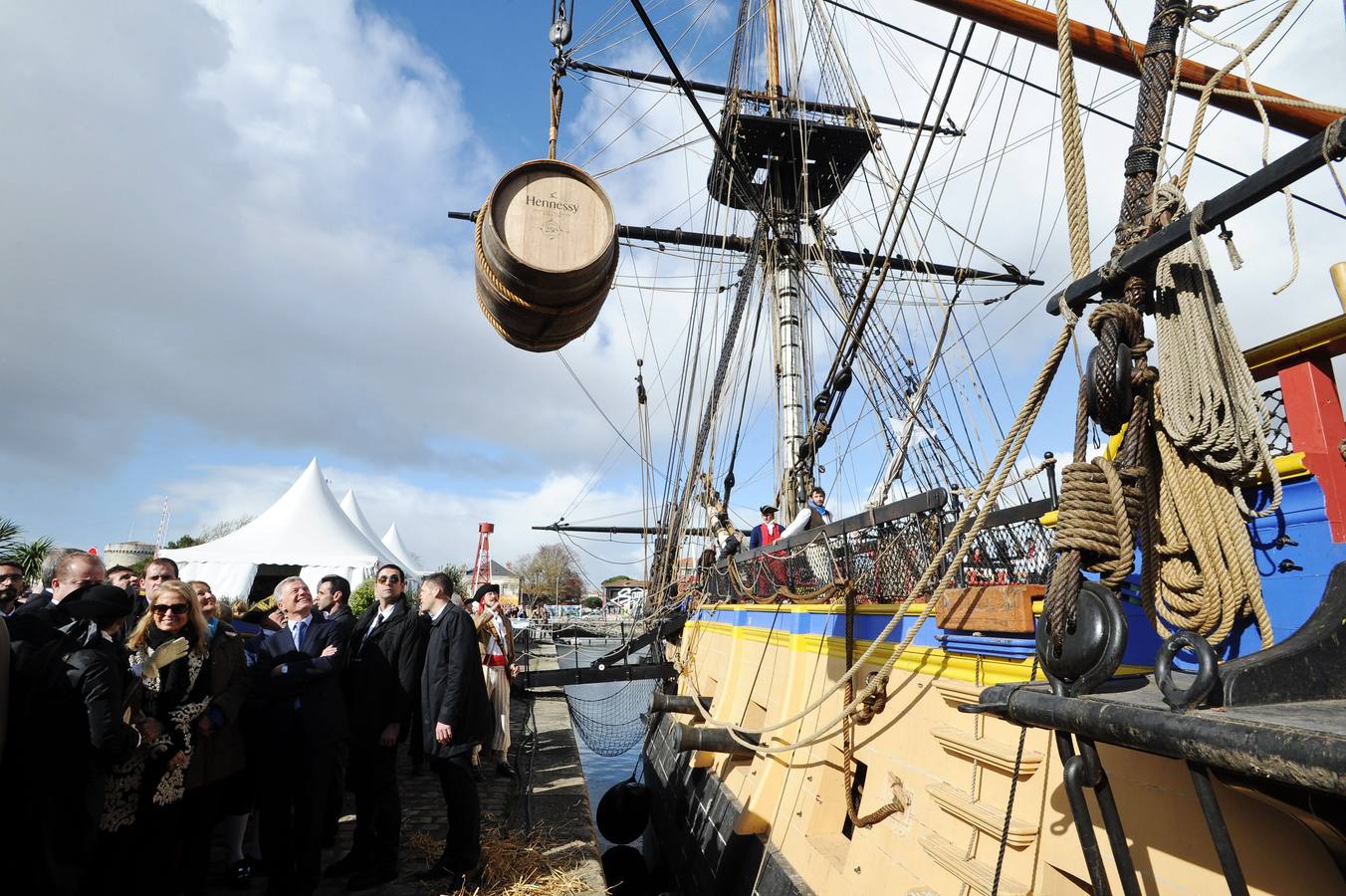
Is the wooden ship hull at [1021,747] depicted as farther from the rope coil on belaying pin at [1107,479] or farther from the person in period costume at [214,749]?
the person in period costume at [214,749]

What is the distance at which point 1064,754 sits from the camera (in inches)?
67.9

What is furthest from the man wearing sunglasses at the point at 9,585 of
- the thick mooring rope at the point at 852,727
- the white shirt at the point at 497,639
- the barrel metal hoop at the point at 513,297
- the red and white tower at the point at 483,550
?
the red and white tower at the point at 483,550

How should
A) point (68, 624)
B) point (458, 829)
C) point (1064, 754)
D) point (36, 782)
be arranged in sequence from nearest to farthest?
point (1064, 754) < point (36, 782) < point (68, 624) < point (458, 829)

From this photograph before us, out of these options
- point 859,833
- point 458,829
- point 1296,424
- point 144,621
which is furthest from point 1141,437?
point 144,621

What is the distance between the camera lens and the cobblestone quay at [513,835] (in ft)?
13.1

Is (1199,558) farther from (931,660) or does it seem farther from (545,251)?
(545,251)

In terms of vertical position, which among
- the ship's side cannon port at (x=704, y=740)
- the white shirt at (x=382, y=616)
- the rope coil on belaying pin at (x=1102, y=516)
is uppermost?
the rope coil on belaying pin at (x=1102, y=516)

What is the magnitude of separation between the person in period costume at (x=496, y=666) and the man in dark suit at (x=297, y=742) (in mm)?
2498

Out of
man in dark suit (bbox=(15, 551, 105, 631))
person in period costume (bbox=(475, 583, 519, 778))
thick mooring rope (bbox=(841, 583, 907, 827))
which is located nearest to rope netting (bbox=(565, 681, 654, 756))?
person in period costume (bbox=(475, 583, 519, 778))

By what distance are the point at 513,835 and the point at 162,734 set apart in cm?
232

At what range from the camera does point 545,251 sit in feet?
9.13

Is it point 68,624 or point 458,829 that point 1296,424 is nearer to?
point 458,829

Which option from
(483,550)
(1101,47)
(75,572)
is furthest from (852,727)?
(483,550)

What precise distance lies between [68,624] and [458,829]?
7.39 ft
